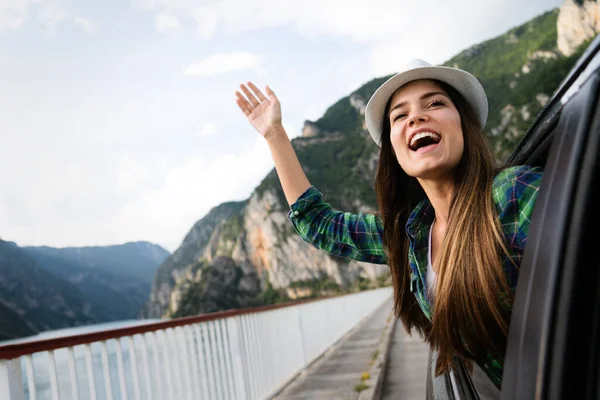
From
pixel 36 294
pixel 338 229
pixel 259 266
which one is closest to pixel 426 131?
pixel 338 229

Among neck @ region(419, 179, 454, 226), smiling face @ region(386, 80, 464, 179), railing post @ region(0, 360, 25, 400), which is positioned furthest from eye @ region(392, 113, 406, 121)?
railing post @ region(0, 360, 25, 400)

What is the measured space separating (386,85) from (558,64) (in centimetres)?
7564

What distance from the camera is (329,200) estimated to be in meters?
77.4

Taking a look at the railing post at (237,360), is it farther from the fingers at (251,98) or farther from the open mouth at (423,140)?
the open mouth at (423,140)

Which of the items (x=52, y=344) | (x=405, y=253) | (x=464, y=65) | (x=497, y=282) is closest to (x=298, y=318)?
(x=52, y=344)

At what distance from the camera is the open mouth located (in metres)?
1.51

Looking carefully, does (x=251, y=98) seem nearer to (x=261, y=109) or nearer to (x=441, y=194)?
(x=261, y=109)

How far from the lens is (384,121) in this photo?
185 cm

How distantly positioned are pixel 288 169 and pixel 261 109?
38 cm

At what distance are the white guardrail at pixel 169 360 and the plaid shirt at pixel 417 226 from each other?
156 centimetres

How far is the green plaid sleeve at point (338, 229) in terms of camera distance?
2.05 meters

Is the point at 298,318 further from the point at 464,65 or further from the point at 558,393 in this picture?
the point at 464,65

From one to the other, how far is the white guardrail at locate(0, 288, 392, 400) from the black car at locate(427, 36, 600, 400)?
234 cm

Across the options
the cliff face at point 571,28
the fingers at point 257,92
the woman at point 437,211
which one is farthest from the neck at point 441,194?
the cliff face at point 571,28
